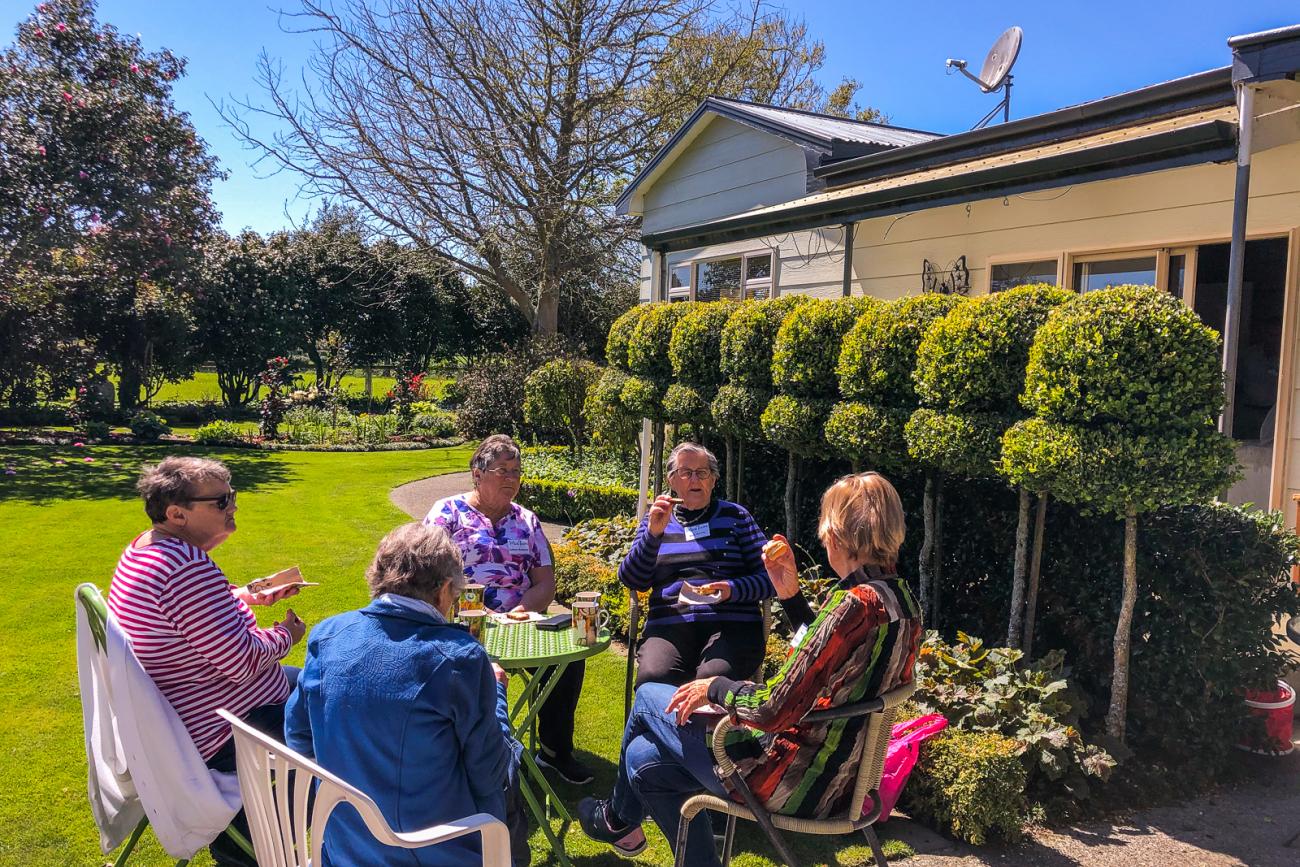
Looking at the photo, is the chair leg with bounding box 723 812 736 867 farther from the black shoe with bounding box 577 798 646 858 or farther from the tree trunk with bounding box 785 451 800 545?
the tree trunk with bounding box 785 451 800 545

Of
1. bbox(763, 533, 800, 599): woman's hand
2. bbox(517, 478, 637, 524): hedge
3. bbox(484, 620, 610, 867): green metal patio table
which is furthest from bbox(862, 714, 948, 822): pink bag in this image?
bbox(517, 478, 637, 524): hedge

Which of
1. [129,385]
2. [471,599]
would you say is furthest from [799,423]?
[129,385]

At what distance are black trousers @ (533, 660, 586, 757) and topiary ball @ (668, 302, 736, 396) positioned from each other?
3435 millimetres

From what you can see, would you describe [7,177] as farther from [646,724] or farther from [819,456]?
[646,724]

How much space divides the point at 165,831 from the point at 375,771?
1.03m

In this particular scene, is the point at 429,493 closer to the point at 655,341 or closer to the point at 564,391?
the point at 564,391

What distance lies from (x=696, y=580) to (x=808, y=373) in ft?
7.55

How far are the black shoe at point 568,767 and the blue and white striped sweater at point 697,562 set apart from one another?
→ 2.65 feet

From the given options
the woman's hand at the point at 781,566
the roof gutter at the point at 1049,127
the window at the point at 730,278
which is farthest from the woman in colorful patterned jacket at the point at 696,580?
the window at the point at 730,278

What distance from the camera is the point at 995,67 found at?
9539mm

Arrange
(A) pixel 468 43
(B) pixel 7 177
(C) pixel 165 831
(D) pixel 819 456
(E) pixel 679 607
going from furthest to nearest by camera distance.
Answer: (A) pixel 468 43 → (B) pixel 7 177 → (D) pixel 819 456 → (E) pixel 679 607 → (C) pixel 165 831

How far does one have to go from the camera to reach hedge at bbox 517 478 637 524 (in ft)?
32.9

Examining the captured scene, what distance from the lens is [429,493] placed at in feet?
41.9

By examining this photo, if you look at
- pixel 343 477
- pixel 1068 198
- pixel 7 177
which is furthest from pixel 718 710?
pixel 7 177
